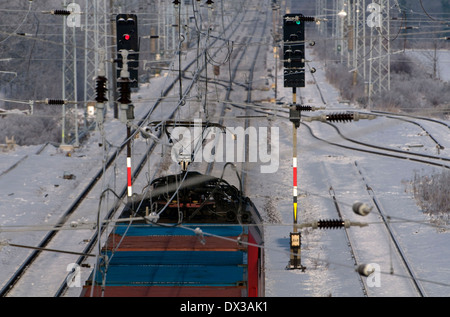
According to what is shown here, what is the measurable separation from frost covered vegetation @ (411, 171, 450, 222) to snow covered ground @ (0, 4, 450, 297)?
0.33 meters

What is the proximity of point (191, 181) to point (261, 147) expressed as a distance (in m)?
15.9

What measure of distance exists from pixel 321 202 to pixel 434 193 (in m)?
3.45

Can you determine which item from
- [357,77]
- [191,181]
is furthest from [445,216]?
[357,77]

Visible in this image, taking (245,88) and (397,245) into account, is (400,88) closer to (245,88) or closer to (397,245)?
(245,88)

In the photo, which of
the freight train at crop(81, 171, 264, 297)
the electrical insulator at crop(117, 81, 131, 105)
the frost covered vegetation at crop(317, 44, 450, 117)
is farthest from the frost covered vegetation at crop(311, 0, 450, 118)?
the electrical insulator at crop(117, 81, 131, 105)

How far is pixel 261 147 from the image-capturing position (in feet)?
107

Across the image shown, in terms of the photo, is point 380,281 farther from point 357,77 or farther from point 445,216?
point 357,77

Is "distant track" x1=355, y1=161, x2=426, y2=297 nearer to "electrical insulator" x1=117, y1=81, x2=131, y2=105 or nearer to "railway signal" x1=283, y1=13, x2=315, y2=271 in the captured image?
"railway signal" x1=283, y1=13, x2=315, y2=271

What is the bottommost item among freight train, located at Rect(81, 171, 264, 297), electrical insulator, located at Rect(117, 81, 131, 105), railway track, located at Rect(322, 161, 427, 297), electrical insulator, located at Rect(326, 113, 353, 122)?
railway track, located at Rect(322, 161, 427, 297)

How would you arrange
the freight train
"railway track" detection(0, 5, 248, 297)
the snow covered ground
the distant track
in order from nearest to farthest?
the freight train, the distant track, "railway track" detection(0, 5, 248, 297), the snow covered ground

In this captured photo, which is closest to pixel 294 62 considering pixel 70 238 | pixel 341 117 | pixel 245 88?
pixel 341 117

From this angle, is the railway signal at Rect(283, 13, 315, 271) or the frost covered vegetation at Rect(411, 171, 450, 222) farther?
the frost covered vegetation at Rect(411, 171, 450, 222)

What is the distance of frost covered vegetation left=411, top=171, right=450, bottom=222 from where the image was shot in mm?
23641

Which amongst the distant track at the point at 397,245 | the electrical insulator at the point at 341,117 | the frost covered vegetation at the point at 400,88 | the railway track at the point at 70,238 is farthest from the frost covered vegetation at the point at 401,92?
the electrical insulator at the point at 341,117
